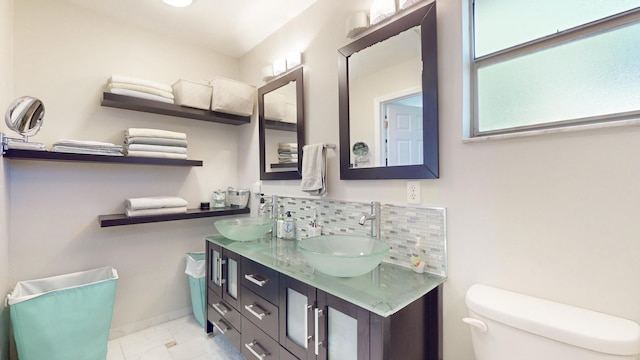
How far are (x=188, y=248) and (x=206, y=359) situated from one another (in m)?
1.01

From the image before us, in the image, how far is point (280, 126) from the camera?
91.8 inches

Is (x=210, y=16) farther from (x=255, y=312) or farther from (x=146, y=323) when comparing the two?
(x=146, y=323)

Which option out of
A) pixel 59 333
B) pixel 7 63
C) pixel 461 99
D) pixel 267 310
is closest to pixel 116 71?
pixel 7 63

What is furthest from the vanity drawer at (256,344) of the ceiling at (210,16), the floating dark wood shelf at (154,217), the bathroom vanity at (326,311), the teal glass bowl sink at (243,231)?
the ceiling at (210,16)

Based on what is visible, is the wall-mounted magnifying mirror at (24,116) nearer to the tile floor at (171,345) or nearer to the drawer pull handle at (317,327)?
the tile floor at (171,345)

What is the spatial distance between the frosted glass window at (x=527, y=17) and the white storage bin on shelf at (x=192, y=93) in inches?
81.5

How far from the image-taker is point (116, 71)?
7.18 feet

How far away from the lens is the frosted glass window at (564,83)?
94 cm

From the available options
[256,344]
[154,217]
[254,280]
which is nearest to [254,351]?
[256,344]

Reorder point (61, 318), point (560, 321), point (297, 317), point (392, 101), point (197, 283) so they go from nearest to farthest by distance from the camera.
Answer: point (560, 321), point (297, 317), point (392, 101), point (61, 318), point (197, 283)

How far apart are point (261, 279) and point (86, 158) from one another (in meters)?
1.51

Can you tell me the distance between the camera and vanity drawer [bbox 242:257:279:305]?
1494 mm

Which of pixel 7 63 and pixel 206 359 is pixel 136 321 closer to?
pixel 206 359

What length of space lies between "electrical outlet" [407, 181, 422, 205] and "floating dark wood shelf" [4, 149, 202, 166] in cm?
179
